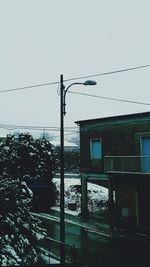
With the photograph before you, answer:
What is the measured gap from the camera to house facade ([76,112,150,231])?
66.1ft

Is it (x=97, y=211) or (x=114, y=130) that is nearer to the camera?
(x=114, y=130)

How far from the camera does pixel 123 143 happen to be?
22.1m

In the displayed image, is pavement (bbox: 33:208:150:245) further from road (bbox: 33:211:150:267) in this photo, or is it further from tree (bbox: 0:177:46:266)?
tree (bbox: 0:177:46:266)

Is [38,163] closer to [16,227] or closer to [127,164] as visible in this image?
[127,164]

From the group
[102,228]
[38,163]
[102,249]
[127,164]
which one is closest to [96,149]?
[127,164]

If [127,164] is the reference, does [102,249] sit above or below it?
below

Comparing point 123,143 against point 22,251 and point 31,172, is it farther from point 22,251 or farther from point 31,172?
point 22,251

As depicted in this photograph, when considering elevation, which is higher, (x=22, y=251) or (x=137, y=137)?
(x=137, y=137)

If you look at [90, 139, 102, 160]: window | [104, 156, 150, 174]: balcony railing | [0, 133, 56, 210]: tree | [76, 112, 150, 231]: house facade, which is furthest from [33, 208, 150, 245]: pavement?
[90, 139, 102, 160]: window

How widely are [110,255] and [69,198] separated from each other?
15051 mm

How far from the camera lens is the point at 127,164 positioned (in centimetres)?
2039

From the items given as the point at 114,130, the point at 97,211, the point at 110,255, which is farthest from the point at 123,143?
the point at 110,255

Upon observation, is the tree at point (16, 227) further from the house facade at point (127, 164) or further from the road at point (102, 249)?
the house facade at point (127, 164)

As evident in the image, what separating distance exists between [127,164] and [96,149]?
419 cm
